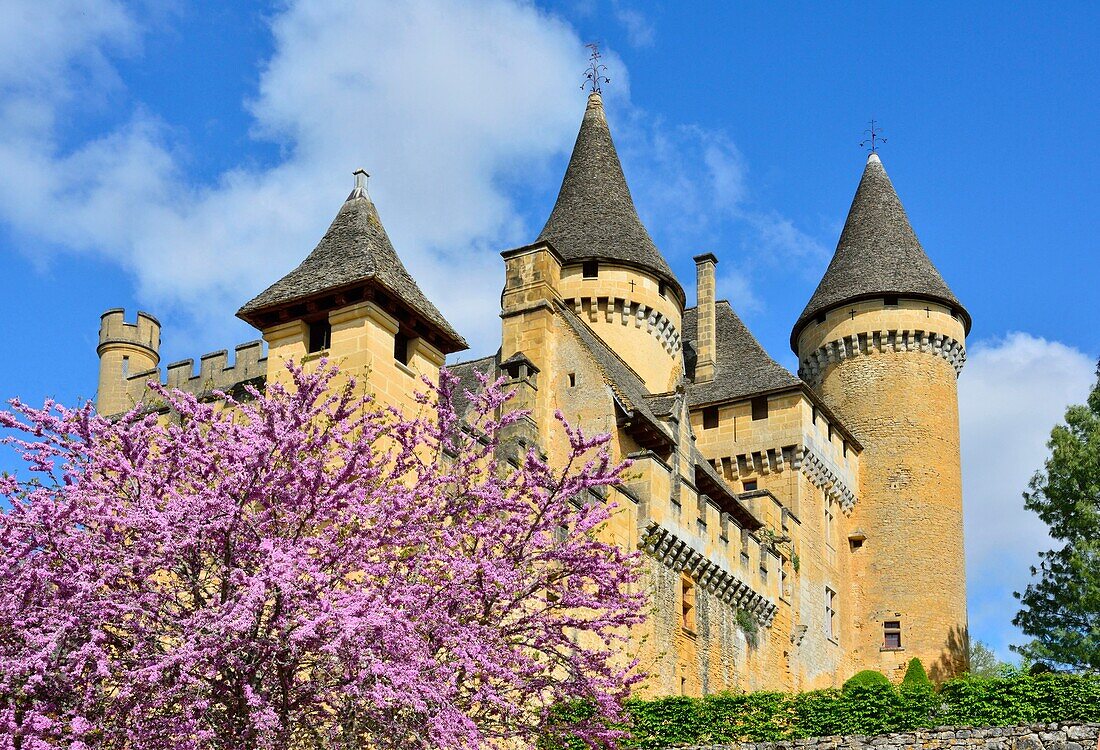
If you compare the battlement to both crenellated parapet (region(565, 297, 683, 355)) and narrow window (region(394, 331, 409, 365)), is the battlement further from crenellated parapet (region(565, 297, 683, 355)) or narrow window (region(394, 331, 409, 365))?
narrow window (region(394, 331, 409, 365))

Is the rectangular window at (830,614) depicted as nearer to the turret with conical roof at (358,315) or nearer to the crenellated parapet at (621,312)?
the crenellated parapet at (621,312)

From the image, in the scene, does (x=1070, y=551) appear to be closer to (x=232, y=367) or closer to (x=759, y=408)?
(x=759, y=408)

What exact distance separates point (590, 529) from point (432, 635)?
7.44 feet

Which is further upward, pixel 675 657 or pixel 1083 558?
pixel 1083 558

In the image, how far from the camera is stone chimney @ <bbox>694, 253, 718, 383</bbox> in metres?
37.7

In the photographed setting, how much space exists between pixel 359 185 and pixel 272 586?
914 cm

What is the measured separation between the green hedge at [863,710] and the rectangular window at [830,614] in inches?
556

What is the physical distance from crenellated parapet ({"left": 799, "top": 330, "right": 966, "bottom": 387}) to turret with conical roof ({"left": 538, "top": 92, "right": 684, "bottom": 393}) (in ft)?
15.4

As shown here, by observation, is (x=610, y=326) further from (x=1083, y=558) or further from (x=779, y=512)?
(x=1083, y=558)

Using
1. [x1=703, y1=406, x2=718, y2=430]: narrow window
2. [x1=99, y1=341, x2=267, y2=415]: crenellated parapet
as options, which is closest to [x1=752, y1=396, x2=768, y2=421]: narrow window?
[x1=703, y1=406, x2=718, y2=430]: narrow window

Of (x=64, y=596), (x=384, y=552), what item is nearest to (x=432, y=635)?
(x=384, y=552)

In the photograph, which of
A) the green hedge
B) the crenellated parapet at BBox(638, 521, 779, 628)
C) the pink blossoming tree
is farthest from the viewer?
the crenellated parapet at BBox(638, 521, 779, 628)

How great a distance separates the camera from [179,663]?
12.2 meters

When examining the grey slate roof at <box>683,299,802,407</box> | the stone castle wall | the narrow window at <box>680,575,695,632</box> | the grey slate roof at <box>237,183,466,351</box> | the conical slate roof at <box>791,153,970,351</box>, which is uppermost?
the conical slate roof at <box>791,153,970,351</box>
